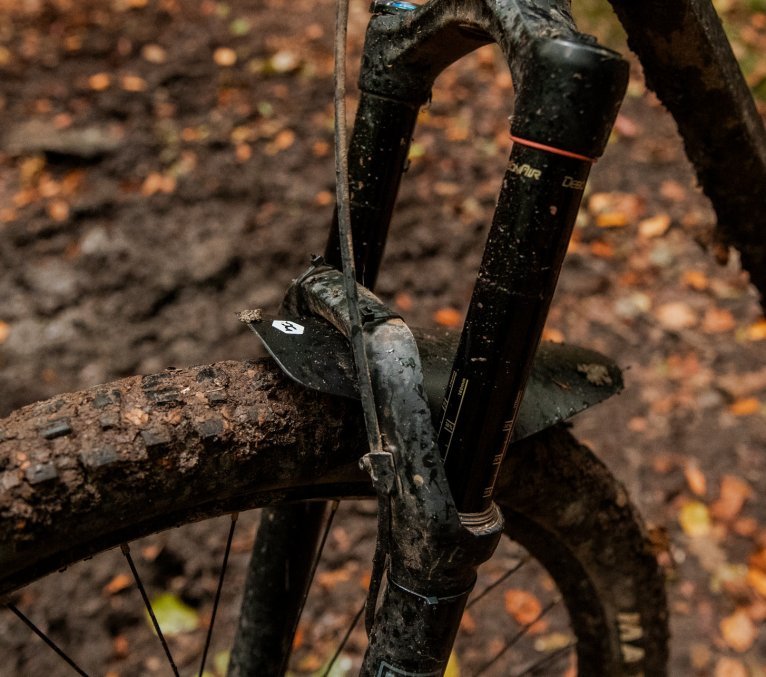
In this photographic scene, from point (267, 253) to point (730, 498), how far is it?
5.37 ft

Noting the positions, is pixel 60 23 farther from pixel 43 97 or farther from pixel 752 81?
pixel 752 81

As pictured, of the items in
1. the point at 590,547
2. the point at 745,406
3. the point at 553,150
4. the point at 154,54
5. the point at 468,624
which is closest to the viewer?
the point at 553,150

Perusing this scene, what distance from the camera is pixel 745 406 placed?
2.30 m

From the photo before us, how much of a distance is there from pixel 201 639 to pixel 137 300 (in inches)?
44.5

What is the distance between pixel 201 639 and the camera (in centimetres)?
185

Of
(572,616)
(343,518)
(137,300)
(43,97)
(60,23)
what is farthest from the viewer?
(60,23)

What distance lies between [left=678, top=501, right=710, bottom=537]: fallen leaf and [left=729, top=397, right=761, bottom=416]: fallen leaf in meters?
0.36

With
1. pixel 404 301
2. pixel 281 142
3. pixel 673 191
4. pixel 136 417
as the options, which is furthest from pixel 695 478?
pixel 281 142

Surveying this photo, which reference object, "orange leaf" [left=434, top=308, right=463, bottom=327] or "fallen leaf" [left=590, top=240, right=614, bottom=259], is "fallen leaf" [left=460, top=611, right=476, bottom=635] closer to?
"orange leaf" [left=434, top=308, right=463, bottom=327]

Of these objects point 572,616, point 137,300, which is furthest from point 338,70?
point 137,300

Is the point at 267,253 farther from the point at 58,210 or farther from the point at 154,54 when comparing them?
the point at 154,54

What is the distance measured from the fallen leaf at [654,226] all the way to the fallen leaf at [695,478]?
97cm

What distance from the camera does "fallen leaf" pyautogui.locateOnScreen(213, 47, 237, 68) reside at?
3.30m

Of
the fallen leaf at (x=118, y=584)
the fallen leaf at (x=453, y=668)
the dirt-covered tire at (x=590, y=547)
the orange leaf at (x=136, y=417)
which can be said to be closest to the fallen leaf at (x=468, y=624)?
the fallen leaf at (x=453, y=668)
